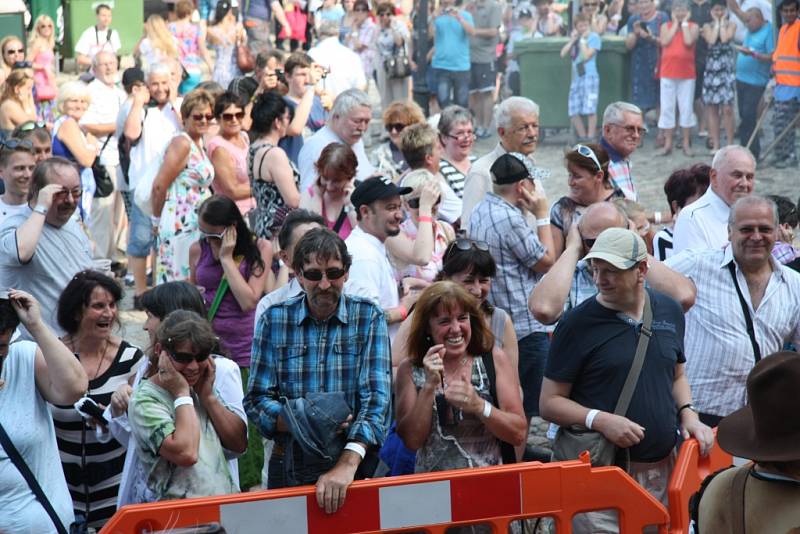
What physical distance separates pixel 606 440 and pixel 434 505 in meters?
0.84

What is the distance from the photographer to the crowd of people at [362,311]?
459cm

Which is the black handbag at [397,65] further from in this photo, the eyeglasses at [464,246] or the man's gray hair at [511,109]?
the eyeglasses at [464,246]

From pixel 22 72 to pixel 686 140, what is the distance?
869cm

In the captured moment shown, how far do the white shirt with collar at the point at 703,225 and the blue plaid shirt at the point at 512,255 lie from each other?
0.69 meters

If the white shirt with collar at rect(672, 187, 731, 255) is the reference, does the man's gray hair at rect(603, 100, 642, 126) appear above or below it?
above

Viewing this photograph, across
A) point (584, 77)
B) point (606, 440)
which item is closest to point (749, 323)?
point (606, 440)

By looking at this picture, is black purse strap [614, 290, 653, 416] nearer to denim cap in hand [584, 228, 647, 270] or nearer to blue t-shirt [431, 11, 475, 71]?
denim cap in hand [584, 228, 647, 270]

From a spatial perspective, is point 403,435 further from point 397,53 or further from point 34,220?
point 397,53

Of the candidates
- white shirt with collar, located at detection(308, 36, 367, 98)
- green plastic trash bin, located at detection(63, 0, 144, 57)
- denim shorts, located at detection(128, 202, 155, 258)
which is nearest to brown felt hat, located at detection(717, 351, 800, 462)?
denim shorts, located at detection(128, 202, 155, 258)

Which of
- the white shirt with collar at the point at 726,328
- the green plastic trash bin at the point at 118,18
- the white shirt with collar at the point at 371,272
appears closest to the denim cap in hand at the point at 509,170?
the white shirt with collar at the point at 371,272

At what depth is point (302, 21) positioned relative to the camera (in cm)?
2134

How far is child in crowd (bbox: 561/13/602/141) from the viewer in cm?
1723

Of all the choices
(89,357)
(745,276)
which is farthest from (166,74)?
(745,276)

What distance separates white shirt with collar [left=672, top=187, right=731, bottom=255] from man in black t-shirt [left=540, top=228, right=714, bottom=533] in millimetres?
1403
